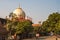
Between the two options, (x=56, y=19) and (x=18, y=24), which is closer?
(x=18, y=24)

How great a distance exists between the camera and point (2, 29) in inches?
1545

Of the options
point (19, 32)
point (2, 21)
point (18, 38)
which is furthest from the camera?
point (2, 21)

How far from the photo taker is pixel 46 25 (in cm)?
4328

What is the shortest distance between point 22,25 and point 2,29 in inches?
146

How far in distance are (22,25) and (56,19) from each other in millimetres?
7376

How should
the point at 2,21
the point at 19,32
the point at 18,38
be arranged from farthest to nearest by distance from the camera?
the point at 2,21
the point at 18,38
the point at 19,32

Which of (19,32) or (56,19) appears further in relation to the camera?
(56,19)

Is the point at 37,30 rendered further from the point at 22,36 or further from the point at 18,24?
the point at 18,24

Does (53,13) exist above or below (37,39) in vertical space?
above

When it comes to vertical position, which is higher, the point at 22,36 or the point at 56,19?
the point at 56,19

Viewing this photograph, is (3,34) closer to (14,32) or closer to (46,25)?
(14,32)

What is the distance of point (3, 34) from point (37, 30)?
10.7 metres

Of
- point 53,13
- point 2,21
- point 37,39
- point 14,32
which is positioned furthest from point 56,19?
point 2,21

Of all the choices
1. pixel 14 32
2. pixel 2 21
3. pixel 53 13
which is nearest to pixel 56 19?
pixel 53 13
